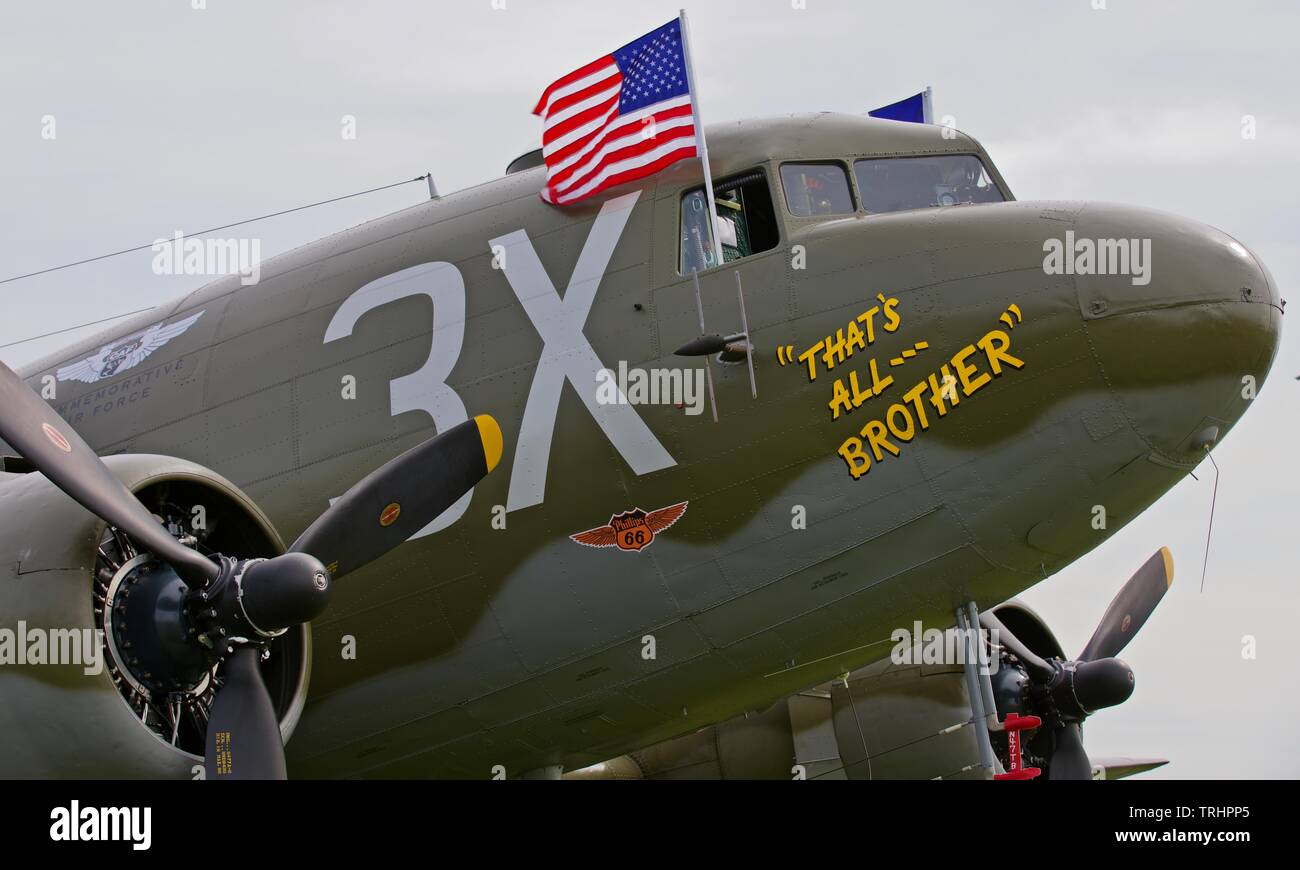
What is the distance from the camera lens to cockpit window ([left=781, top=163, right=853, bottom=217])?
536 inches

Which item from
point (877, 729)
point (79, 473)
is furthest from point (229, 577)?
point (877, 729)

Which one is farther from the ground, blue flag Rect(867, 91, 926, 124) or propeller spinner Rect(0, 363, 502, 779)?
blue flag Rect(867, 91, 926, 124)

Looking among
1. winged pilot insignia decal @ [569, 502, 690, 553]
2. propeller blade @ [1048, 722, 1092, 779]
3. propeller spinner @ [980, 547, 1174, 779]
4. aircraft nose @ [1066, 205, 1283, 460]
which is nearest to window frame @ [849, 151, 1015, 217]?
aircraft nose @ [1066, 205, 1283, 460]

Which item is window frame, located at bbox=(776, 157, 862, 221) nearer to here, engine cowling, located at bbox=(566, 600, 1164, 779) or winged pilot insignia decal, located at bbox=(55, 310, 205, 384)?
engine cowling, located at bbox=(566, 600, 1164, 779)

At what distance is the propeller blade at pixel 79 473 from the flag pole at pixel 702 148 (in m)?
4.75

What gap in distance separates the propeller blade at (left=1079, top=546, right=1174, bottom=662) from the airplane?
13.5 ft

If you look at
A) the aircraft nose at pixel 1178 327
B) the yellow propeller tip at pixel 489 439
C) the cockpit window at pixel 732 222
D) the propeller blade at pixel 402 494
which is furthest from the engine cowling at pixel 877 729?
the cockpit window at pixel 732 222

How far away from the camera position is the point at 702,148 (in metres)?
13.6

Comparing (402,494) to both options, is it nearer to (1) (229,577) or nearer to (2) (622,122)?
(1) (229,577)

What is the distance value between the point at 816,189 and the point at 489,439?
3.50m

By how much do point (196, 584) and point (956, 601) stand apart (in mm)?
5858
